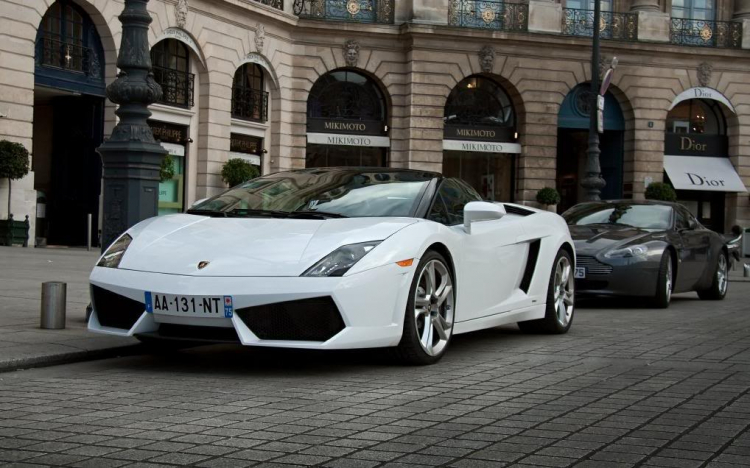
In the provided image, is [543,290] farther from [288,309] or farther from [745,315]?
[745,315]

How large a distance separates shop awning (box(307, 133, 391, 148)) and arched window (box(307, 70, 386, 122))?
25.1 inches

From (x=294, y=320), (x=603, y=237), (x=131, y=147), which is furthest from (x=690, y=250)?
(x=294, y=320)

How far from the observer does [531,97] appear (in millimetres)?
34844

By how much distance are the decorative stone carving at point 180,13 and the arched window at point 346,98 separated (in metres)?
6.97

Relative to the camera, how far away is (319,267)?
19.0 feet

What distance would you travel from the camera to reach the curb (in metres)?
6.11

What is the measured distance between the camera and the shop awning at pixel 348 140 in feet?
109

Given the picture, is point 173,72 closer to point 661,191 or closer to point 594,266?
point 661,191

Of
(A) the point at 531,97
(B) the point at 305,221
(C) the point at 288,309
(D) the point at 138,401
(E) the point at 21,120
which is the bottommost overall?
(D) the point at 138,401

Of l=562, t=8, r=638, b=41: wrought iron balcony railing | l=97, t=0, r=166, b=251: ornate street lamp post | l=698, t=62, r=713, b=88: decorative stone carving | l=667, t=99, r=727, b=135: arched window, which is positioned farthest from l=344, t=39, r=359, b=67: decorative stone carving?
l=97, t=0, r=166, b=251: ornate street lamp post

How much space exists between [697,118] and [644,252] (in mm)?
27684

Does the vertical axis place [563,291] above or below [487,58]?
below

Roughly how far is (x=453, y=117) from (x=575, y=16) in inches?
215

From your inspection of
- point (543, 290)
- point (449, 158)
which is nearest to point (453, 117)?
point (449, 158)
